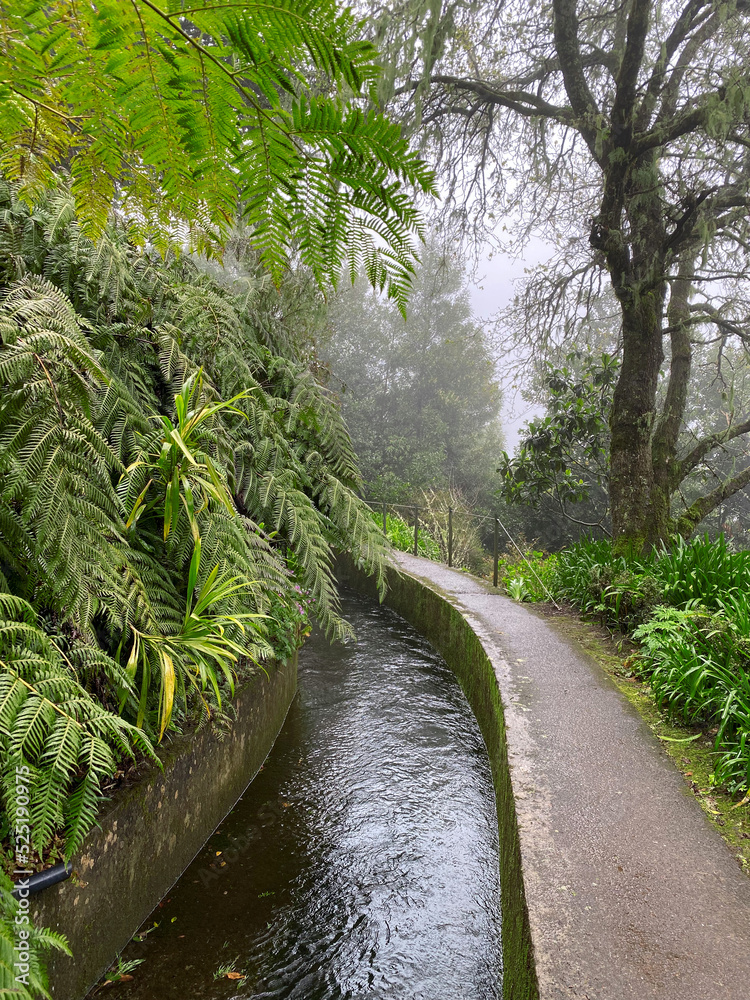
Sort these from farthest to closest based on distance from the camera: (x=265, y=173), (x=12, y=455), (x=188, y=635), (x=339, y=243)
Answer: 1. (x=188, y=635)
2. (x=12, y=455)
3. (x=339, y=243)
4. (x=265, y=173)

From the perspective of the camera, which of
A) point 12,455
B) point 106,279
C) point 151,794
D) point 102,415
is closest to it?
point 12,455

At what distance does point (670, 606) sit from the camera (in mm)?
4512

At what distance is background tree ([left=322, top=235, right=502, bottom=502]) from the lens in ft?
76.2

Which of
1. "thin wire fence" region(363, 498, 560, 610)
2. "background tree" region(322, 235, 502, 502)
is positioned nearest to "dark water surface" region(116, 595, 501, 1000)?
"thin wire fence" region(363, 498, 560, 610)

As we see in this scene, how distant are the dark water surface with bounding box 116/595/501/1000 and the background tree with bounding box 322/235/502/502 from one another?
1866cm

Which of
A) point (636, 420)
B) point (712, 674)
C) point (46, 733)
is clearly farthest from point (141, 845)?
point (636, 420)

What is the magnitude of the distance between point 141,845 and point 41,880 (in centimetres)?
70

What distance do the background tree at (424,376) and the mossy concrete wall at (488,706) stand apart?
14186mm

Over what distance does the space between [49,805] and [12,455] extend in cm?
106

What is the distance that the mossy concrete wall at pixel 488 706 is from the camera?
205 cm

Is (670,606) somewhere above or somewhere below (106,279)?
below

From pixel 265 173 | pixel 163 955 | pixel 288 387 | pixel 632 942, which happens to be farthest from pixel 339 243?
pixel 288 387

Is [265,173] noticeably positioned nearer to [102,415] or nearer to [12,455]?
[12,455]

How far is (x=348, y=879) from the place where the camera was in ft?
9.50
